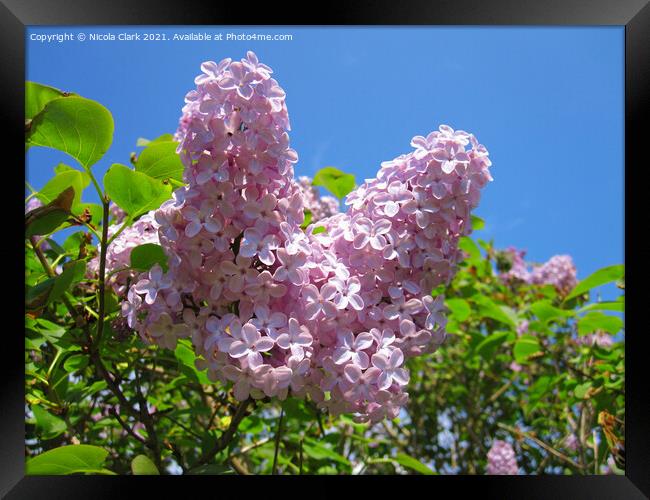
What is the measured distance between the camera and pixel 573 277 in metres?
2.95

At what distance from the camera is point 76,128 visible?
3.20 ft

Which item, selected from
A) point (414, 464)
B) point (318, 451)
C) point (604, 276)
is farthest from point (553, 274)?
point (414, 464)

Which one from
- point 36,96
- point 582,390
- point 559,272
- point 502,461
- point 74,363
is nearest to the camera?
point 36,96

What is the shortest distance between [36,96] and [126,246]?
0.32 m

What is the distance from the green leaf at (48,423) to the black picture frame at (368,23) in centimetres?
15

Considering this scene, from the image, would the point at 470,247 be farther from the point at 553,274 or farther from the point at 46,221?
the point at 46,221

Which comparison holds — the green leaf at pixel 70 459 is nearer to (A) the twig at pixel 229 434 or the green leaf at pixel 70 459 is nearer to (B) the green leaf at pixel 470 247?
(A) the twig at pixel 229 434

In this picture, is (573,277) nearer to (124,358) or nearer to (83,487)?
(124,358)

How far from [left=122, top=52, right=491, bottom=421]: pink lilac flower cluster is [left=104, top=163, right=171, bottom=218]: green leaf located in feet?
0.42

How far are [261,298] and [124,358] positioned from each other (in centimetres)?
59

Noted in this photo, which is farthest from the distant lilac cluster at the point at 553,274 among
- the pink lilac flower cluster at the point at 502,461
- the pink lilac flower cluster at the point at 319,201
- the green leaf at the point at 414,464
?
the green leaf at the point at 414,464

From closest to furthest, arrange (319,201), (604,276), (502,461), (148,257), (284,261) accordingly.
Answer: (284,261), (148,257), (604,276), (319,201), (502,461)

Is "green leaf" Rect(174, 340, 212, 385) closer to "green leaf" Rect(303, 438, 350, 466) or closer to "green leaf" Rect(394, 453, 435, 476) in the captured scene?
"green leaf" Rect(394, 453, 435, 476)

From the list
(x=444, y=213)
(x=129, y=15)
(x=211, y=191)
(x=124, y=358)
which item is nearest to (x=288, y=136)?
(x=211, y=191)
